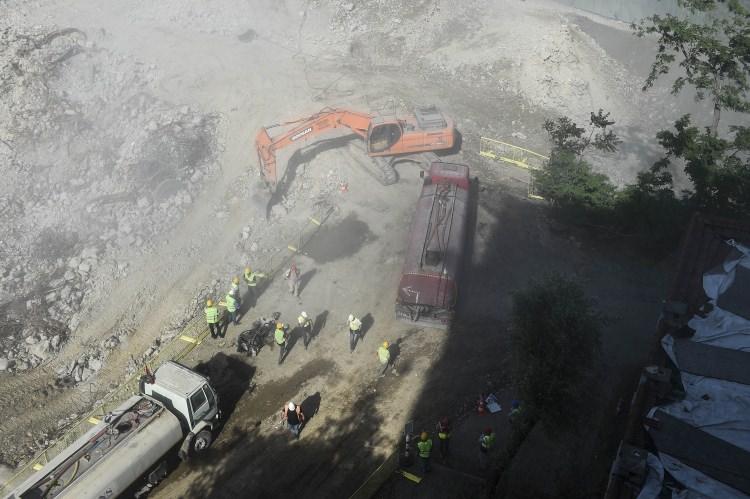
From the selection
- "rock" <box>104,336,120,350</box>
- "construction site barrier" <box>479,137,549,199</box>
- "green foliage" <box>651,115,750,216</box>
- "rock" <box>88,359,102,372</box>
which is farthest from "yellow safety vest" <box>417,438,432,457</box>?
"construction site barrier" <box>479,137,549,199</box>

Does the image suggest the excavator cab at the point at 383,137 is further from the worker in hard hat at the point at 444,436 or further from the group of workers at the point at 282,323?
the worker in hard hat at the point at 444,436

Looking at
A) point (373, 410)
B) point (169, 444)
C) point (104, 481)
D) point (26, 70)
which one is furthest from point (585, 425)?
point (26, 70)

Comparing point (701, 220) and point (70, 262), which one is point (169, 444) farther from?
point (701, 220)

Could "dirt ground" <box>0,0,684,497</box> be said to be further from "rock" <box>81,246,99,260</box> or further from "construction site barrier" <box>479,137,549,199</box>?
"construction site barrier" <box>479,137,549,199</box>

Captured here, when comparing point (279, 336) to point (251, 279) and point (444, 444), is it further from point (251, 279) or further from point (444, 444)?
point (444, 444)

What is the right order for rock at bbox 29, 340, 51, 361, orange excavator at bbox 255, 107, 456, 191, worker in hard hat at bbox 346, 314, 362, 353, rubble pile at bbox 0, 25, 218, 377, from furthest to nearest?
orange excavator at bbox 255, 107, 456, 191 → rubble pile at bbox 0, 25, 218, 377 → rock at bbox 29, 340, 51, 361 → worker in hard hat at bbox 346, 314, 362, 353

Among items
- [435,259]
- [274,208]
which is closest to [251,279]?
[274,208]
